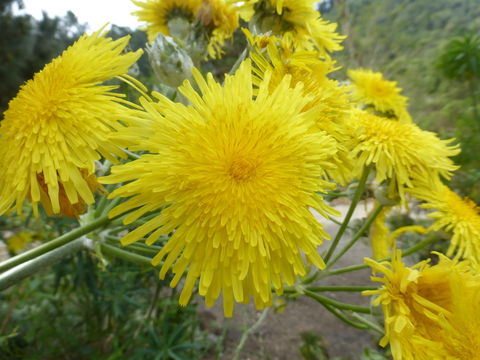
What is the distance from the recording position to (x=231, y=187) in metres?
0.62

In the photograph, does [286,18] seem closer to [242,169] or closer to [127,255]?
[242,169]

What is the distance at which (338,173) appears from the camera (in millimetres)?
895

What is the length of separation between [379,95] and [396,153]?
2.40 feet

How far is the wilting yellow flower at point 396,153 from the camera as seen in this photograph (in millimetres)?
911

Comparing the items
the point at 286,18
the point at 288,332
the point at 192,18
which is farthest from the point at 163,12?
the point at 288,332

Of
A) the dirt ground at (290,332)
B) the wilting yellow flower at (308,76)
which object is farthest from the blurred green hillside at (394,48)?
the wilting yellow flower at (308,76)

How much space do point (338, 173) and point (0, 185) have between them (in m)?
0.81

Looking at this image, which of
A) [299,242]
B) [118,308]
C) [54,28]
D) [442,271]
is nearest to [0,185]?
[299,242]

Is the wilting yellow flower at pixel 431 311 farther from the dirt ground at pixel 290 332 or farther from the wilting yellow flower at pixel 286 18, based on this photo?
the dirt ground at pixel 290 332

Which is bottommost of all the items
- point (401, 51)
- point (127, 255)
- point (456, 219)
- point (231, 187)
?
point (127, 255)

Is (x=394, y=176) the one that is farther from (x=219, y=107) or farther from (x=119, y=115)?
(x=119, y=115)

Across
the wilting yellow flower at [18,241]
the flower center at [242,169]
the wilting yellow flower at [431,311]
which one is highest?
the flower center at [242,169]

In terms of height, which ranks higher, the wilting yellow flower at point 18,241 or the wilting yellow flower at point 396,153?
the wilting yellow flower at point 396,153

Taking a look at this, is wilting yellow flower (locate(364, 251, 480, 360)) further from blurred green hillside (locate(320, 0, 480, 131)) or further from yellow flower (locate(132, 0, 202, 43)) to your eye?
blurred green hillside (locate(320, 0, 480, 131))
